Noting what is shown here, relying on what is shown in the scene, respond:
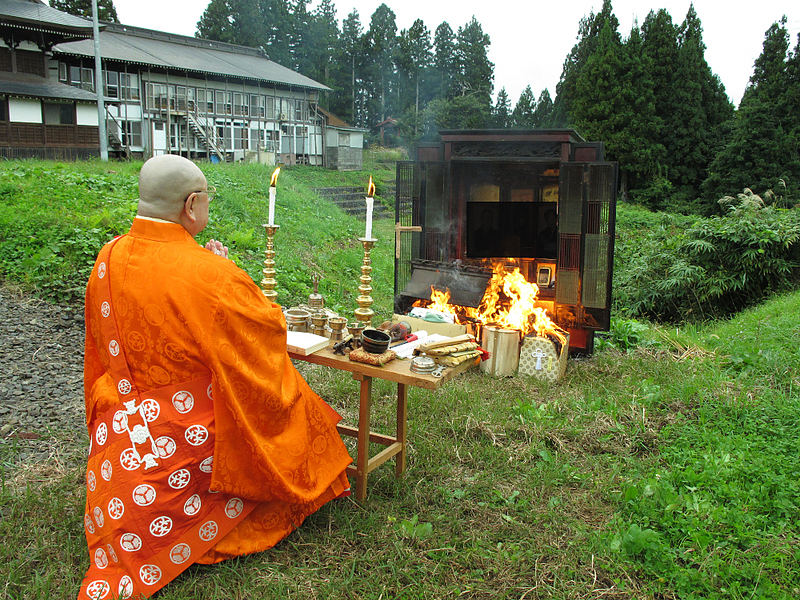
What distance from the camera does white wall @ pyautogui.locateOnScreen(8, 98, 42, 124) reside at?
1933 centimetres

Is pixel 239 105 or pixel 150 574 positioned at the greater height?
pixel 239 105

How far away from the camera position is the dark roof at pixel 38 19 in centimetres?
1881

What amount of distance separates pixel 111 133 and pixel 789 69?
27755 mm

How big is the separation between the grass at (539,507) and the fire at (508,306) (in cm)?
118

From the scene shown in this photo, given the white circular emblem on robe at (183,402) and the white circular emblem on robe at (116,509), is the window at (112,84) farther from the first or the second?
the white circular emblem on robe at (116,509)

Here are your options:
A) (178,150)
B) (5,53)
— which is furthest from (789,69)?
(5,53)

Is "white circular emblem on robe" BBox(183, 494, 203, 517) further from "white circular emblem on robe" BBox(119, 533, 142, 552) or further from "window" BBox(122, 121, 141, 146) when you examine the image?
"window" BBox(122, 121, 141, 146)

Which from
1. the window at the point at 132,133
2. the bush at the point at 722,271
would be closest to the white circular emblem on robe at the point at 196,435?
the bush at the point at 722,271

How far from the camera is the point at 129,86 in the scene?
24719 mm

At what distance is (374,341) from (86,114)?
22050 mm

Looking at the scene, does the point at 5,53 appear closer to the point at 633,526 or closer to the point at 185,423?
the point at 185,423

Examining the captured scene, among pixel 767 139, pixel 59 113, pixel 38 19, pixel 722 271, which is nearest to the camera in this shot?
pixel 722 271

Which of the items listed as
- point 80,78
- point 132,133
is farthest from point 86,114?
point 132,133

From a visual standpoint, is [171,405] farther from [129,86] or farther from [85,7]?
[85,7]
